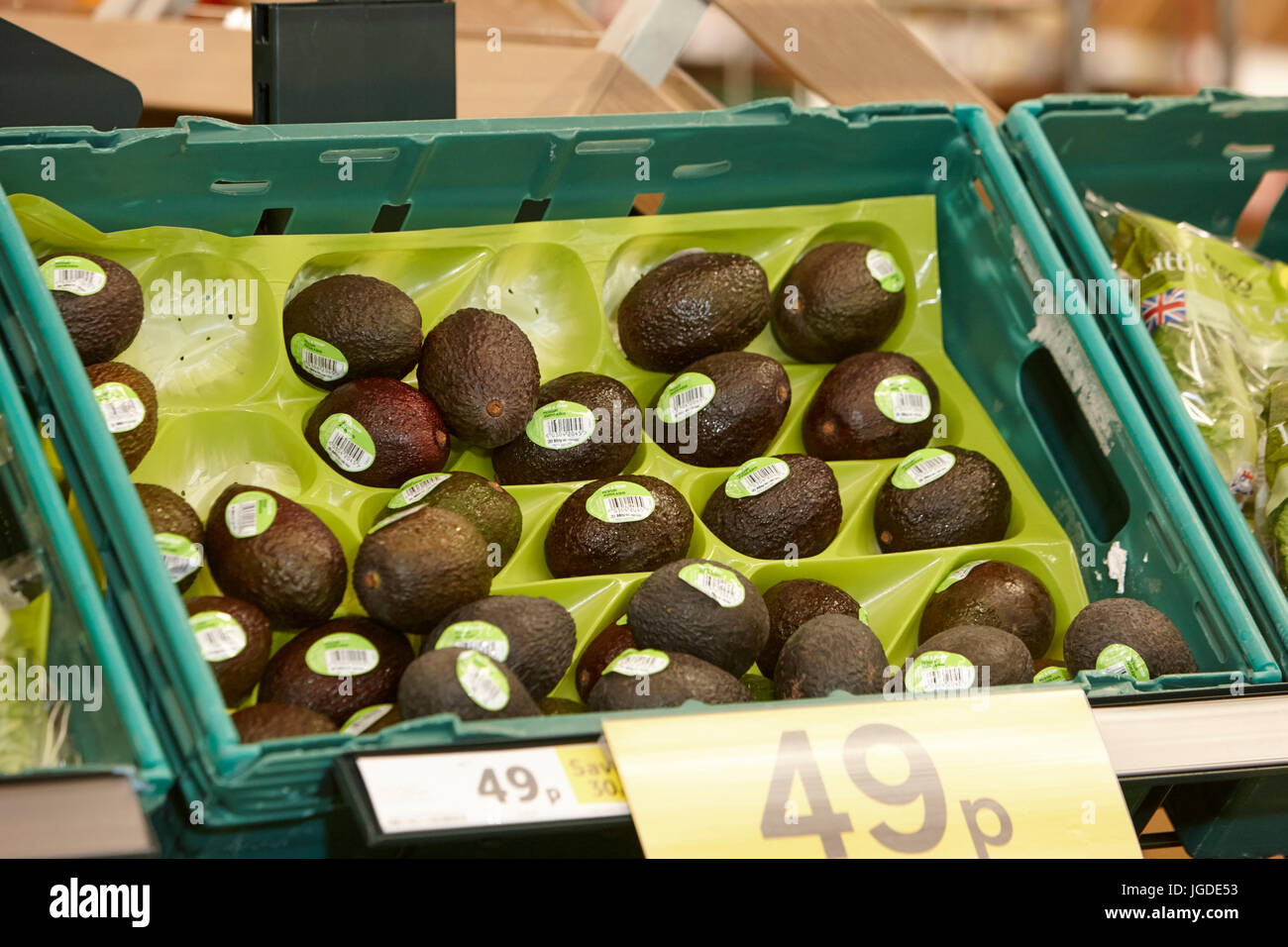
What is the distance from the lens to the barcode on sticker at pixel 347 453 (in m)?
1.46

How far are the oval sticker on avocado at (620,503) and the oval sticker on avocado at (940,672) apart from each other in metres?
0.34

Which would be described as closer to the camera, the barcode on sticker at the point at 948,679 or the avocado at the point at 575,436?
the barcode on sticker at the point at 948,679

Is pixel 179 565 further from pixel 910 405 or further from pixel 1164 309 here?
pixel 1164 309

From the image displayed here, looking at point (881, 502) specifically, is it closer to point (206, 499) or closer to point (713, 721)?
point (713, 721)

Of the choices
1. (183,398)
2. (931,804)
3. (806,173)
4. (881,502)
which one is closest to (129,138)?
(183,398)

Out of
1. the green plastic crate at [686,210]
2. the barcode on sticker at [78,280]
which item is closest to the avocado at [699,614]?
the green plastic crate at [686,210]

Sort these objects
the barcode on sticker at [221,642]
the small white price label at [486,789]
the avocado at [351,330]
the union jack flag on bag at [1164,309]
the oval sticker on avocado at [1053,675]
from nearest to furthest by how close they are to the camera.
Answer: the small white price label at [486,789]
the barcode on sticker at [221,642]
the oval sticker on avocado at [1053,675]
the avocado at [351,330]
the union jack flag on bag at [1164,309]

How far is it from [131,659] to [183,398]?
18.4 inches

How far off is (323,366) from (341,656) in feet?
1.40

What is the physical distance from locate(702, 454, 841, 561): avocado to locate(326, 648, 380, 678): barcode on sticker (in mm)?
478

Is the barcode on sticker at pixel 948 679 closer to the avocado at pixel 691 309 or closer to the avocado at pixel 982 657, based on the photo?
the avocado at pixel 982 657

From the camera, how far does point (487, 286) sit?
1.66m

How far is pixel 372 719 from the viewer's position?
3.95ft

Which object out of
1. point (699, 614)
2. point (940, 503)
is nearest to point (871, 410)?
point (940, 503)
